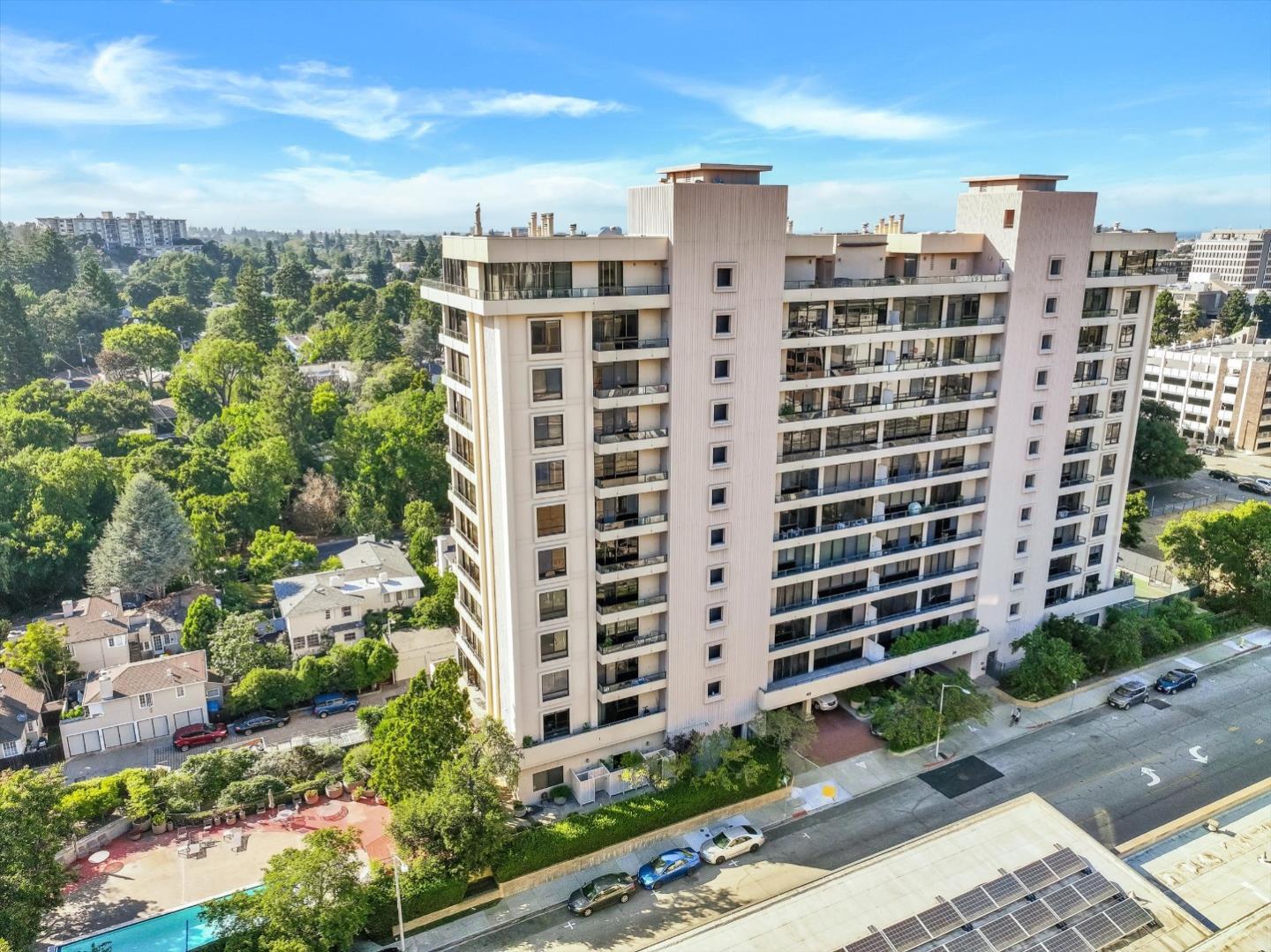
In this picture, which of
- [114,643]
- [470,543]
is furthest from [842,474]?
[114,643]

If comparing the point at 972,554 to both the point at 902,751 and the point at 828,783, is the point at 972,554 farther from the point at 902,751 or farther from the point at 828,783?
the point at 828,783

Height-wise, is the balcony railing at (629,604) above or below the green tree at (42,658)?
above

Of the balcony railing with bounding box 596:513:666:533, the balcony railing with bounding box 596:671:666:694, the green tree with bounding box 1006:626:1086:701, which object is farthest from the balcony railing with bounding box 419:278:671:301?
the green tree with bounding box 1006:626:1086:701

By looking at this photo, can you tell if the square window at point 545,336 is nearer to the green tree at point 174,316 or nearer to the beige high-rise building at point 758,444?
the beige high-rise building at point 758,444

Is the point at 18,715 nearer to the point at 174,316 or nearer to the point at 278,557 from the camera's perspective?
the point at 278,557

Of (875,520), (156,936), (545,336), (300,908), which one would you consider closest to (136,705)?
(156,936)

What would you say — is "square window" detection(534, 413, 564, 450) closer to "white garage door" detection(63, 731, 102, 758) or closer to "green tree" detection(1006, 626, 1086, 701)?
"green tree" detection(1006, 626, 1086, 701)

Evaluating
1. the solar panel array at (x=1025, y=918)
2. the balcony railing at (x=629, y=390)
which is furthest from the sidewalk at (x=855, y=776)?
the balcony railing at (x=629, y=390)
